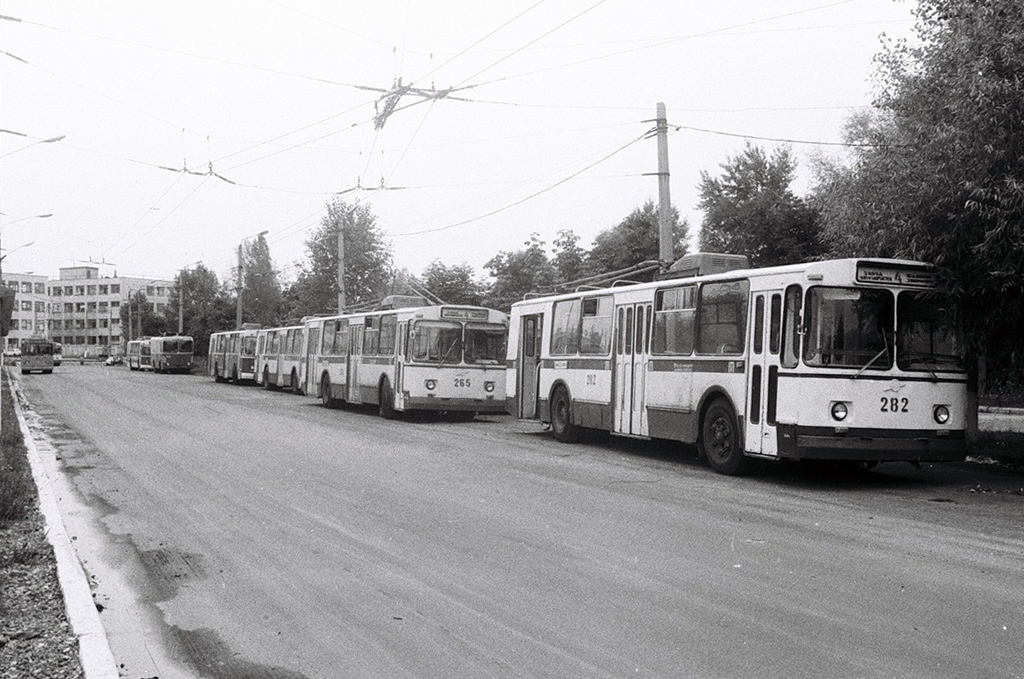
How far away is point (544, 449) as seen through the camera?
58.1 feet

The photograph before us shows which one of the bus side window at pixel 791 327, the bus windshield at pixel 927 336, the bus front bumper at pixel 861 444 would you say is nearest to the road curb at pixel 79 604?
the bus front bumper at pixel 861 444

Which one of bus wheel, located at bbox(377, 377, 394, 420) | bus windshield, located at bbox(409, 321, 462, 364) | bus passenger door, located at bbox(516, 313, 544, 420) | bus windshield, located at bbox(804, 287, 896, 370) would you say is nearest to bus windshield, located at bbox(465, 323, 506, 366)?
bus windshield, located at bbox(409, 321, 462, 364)

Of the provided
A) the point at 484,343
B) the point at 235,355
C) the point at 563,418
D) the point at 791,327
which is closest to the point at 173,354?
the point at 235,355

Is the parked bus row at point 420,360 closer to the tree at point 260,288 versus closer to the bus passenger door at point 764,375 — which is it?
the bus passenger door at point 764,375

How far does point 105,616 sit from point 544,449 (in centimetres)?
1170

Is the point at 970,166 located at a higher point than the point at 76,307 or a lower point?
lower

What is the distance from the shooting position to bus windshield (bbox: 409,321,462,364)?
82.6ft

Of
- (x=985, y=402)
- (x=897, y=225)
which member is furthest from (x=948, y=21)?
(x=985, y=402)

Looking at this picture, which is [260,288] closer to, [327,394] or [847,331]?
[327,394]

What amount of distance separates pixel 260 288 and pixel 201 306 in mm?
7666

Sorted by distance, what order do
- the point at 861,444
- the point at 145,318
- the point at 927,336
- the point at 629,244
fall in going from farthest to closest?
the point at 145,318
the point at 629,244
the point at 927,336
the point at 861,444

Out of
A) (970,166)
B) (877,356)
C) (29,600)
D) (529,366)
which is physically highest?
(970,166)

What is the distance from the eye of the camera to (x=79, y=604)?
6430 millimetres

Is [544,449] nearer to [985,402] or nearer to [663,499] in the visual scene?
[663,499]
